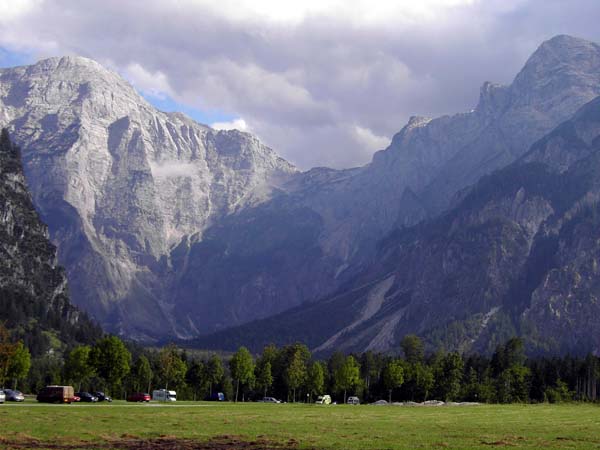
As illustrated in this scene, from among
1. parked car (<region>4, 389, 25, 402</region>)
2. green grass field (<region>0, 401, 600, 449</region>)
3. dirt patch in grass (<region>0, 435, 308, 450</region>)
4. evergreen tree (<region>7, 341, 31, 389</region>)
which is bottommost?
dirt patch in grass (<region>0, 435, 308, 450</region>)

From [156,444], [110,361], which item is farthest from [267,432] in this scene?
[110,361]

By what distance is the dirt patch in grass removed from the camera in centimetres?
5878

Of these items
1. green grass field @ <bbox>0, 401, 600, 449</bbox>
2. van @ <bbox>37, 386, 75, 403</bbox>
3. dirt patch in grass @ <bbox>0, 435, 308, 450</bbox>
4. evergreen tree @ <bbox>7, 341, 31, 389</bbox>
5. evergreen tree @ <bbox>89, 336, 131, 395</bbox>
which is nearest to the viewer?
dirt patch in grass @ <bbox>0, 435, 308, 450</bbox>

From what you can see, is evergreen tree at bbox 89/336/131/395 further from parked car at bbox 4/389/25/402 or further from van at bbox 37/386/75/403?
Result: van at bbox 37/386/75/403

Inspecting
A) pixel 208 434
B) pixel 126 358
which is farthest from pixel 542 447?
pixel 126 358

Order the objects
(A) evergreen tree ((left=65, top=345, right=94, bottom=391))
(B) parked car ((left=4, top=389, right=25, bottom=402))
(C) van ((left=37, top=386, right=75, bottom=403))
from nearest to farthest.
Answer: (C) van ((left=37, top=386, right=75, bottom=403)) < (B) parked car ((left=4, top=389, right=25, bottom=402)) < (A) evergreen tree ((left=65, top=345, right=94, bottom=391))

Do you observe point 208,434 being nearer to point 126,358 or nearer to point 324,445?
point 324,445

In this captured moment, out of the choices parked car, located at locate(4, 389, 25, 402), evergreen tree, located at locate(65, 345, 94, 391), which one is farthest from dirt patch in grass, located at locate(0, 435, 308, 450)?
evergreen tree, located at locate(65, 345, 94, 391)

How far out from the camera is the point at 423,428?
8175cm

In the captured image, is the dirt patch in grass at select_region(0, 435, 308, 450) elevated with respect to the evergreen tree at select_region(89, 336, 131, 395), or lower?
lower

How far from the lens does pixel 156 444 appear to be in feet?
204

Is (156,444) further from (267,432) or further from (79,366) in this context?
(79,366)

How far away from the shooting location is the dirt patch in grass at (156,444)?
58.8 metres

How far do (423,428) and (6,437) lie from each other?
39.7 metres
